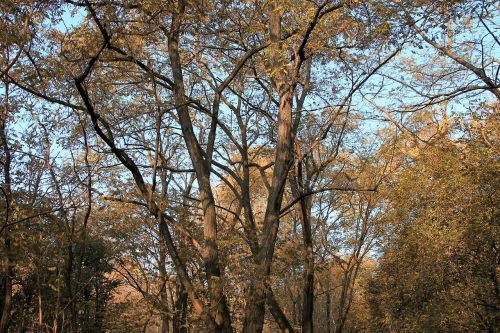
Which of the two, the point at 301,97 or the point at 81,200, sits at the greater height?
the point at 301,97

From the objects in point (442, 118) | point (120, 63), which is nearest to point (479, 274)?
point (442, 118)

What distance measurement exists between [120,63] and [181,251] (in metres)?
4.09

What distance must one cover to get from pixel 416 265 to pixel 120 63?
9.01 meters

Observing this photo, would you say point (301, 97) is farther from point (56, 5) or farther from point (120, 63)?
point (56, 5)

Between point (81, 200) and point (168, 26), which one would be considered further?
point (81, 200)

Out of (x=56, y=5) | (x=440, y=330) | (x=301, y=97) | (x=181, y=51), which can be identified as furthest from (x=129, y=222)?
(x=440, y=330)

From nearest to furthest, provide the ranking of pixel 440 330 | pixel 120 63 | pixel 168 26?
1. pixel 168 26
2. pixel 120 63
3. pixel 440 330

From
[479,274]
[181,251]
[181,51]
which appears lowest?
[479,274]

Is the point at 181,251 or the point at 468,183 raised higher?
the point at 468,183

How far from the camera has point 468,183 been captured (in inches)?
396

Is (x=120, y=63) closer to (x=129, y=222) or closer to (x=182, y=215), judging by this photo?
(x=182, y=215)

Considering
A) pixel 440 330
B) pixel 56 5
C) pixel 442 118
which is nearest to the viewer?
pixel 56 5

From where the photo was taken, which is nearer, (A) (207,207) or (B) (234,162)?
(A) (207,207)

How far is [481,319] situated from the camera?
10.7m
